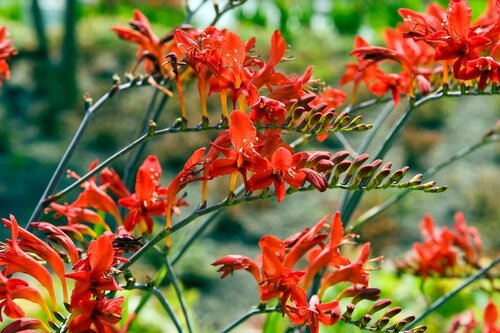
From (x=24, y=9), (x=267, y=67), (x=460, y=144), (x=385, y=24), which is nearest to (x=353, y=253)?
(x=460, y=144)

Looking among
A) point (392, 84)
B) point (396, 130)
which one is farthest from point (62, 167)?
point (392, 84)

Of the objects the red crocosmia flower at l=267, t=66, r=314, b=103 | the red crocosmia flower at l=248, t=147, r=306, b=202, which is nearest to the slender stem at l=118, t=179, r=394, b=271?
the red crocosmia flower at l=248, t=147, r=306, b=202

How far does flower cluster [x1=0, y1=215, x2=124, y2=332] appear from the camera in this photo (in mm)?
1349

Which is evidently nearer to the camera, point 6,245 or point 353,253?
point 6,245

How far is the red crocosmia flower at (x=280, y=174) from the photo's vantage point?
141 centimetres

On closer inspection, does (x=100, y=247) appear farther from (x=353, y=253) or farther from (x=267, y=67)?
(x=353, y=253)

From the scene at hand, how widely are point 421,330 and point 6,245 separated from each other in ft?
2.39

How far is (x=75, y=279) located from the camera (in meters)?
1.33

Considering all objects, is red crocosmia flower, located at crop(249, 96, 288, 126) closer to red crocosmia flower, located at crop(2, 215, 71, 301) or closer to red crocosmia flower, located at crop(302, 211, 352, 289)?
red crocosmia flower, located at crop(302, 211, 352, 289)

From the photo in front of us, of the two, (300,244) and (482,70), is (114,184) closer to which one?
(300,244)

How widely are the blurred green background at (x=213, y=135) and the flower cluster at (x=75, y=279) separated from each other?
321 cm

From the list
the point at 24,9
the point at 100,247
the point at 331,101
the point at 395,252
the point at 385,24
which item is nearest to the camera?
the point at 100,247

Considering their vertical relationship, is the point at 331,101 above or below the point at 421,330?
above

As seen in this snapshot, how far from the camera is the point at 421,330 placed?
4.88 feet
